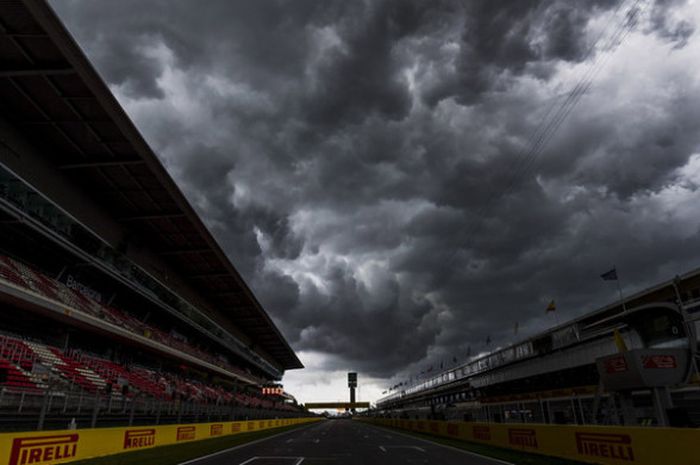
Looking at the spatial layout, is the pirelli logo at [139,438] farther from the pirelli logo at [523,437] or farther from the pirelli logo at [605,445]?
the pirelli logo at [605,445]

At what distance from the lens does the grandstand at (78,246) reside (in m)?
17.6

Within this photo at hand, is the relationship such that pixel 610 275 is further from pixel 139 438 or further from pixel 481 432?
pixel 139 438

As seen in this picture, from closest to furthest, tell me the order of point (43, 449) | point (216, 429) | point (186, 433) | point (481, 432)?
point (43, 449) < point (481, 432) < point (186, 433) < point (216, 429)

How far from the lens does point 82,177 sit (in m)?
28.7

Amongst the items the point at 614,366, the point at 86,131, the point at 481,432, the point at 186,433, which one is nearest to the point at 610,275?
the point at 481,432

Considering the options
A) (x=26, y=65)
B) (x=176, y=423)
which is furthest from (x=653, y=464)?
(x=26, y=65)

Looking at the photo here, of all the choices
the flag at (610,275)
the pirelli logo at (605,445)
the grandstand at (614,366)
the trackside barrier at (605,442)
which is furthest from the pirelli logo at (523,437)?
the flag at (610,275)

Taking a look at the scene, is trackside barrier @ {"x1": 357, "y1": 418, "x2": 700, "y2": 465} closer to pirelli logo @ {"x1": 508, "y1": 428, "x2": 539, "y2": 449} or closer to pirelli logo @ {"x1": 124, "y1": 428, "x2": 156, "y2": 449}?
pirelli logo @ {"x1": 508, "y1": 428, "x2": 539, "y2": 449}

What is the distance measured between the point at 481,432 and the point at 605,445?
1186 centimetres

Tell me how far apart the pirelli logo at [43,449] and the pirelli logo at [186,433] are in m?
10.2

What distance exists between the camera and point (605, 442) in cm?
1242

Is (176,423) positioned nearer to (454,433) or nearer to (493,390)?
(454,433)

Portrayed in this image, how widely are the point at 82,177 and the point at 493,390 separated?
176 ft

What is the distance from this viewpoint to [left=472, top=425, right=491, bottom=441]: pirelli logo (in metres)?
22.3
